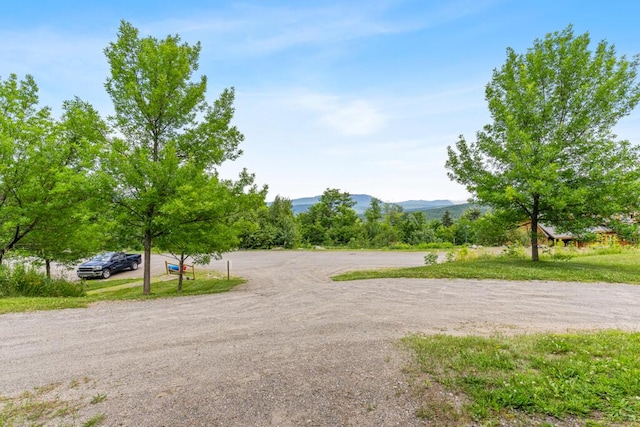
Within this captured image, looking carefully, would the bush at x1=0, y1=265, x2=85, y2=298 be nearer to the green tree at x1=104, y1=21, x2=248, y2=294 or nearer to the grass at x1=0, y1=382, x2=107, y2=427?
the green tree at x1=104, y1=21, x2=248, y2=294

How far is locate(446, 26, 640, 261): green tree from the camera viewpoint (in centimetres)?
1015

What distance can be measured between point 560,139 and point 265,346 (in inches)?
507

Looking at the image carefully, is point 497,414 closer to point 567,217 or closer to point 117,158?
point 117,158

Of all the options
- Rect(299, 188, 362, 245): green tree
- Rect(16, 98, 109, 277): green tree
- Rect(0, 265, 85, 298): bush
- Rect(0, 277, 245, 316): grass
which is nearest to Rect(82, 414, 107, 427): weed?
Rect(0, 277, 245, 316): grass

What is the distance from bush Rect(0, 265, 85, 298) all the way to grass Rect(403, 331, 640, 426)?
1065 cm

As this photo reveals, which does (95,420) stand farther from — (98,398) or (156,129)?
(156,129)

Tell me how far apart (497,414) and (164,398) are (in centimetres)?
311

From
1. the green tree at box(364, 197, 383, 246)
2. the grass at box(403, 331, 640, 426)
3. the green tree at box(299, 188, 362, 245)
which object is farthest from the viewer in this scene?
the green tree at box(299, 188, 362, 245)

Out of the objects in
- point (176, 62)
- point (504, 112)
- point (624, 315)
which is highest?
point (176, 62)

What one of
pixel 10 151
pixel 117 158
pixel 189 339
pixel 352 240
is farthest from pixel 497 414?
pixel 352 240

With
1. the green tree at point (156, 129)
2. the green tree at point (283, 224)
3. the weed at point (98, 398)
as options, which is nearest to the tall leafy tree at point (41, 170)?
the green tree at point (156, 129)

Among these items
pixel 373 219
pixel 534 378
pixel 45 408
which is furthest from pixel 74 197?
pixel 373 219

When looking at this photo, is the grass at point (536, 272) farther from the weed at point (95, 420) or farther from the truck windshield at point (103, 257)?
the truck windshield at point (103, 257)

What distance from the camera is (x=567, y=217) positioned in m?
11.1
